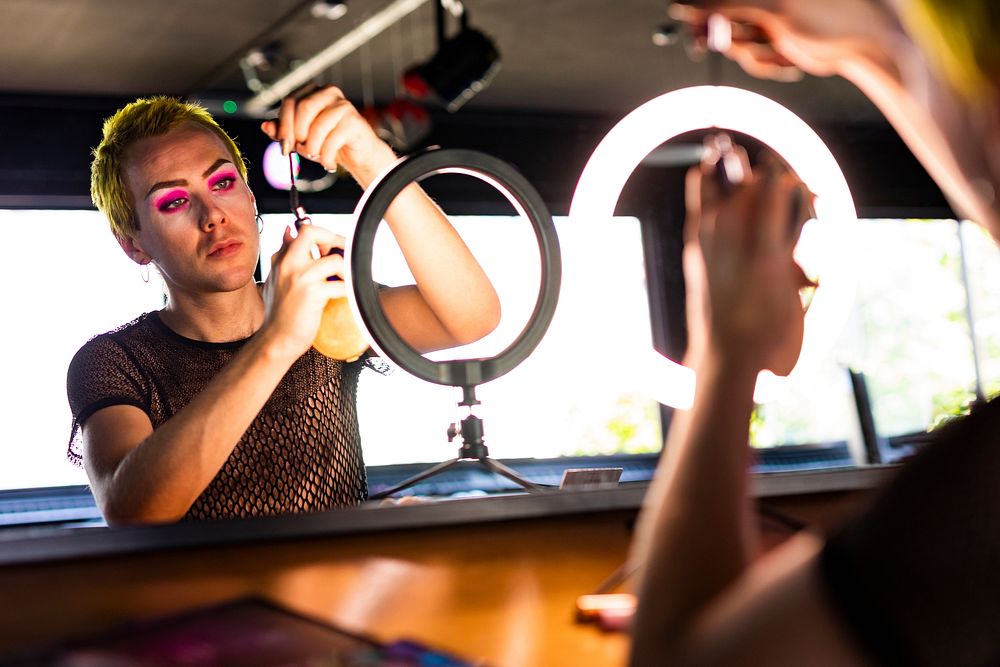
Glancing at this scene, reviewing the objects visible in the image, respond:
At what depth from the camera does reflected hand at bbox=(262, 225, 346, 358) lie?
1419mm

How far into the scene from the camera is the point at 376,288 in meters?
1.33

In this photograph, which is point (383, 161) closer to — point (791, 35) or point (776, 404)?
point (791, 35)

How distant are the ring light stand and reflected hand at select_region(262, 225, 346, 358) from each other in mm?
121

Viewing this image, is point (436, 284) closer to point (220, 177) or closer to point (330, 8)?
point (220, 177)

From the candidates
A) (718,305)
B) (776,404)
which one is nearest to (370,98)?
(776,404)

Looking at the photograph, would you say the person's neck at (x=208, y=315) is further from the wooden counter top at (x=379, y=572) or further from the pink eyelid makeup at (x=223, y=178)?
the wooden counter top at (x=379, y=572)

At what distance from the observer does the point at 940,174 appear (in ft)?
2.77

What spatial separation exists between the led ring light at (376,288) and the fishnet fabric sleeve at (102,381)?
0.50 m

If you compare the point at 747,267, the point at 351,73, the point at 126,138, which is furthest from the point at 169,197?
the point at 351,73

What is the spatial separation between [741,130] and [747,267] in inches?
32.1

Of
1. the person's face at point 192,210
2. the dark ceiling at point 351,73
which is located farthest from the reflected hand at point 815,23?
the dark ceiling at point 351,73

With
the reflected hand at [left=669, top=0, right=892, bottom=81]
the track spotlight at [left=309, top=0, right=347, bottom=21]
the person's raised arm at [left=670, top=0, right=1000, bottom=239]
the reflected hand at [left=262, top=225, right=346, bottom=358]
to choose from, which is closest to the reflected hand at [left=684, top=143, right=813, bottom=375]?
the person's raised arm at [left=670, top=0, right=1000, bottom=239]

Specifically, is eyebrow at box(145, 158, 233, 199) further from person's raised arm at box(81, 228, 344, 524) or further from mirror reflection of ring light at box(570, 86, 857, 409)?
mirror reflection of ring light at box(570, 86, 857, 409)

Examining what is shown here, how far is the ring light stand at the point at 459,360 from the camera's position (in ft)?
4.26
